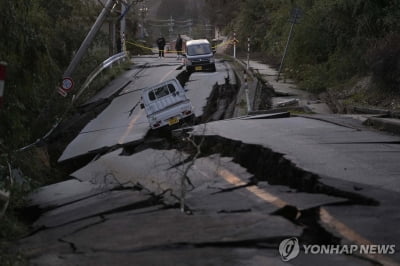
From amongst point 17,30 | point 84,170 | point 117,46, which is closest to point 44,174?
point 84,170

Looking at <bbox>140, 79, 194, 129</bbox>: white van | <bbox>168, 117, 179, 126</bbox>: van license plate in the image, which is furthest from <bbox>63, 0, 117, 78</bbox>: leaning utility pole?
<bbox>168, 117, 179, 126</bbox>: van license plate

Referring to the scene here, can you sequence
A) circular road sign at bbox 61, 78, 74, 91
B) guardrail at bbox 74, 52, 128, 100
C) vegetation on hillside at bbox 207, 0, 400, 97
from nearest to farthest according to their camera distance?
vegetation on hillside at bbox 207, 0, 400, 97
circular road sign at bbox 61, 78, 74, 91
guardrail at bbox 74, 52, 128, 100

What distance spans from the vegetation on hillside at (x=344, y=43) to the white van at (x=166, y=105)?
21.7 ft

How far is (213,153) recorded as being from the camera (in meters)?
12.6

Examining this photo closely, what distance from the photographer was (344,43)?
25.9m

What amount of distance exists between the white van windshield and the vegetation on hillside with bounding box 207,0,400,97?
4.32 meters

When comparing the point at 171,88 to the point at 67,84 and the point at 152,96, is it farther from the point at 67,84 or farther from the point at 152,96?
the point at 67,84

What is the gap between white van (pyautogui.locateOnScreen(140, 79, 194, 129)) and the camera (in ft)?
57.2

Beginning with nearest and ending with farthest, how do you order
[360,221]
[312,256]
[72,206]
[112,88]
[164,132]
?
[312,256], [360,221], [72,206], [164,132], [112,88]

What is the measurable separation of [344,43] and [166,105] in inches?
449

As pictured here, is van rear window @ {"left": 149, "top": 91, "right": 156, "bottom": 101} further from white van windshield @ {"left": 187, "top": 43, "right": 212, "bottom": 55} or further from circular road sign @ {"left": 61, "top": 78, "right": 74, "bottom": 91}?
white van windshield @ {"left": 187, "top": 43, "right": 212, "bottom": 55}

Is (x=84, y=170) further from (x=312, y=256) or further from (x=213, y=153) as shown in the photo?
(x=312, y=256)

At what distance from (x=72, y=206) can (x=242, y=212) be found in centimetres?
363

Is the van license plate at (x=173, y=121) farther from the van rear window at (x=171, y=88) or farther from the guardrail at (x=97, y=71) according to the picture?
the guardrail at (x=97, y=71)
